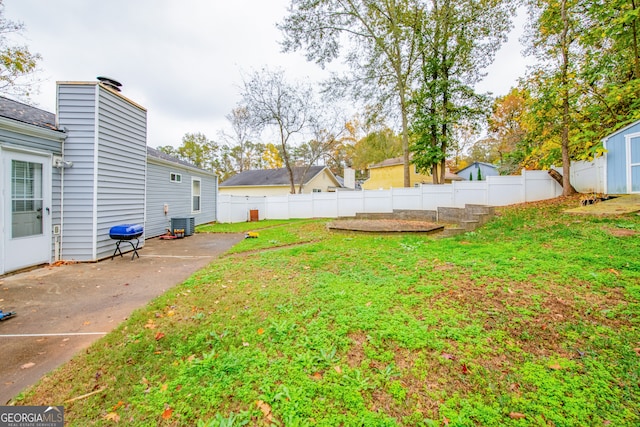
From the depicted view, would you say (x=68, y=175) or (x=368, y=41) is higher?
(x=368, y=41)

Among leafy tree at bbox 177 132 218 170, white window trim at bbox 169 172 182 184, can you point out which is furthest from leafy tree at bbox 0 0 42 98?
leafy tree at bbox 177 132 218 170

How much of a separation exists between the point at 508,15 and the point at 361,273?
14385 mm

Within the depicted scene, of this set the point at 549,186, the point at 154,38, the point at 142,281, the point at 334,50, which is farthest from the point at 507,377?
the point at 334,50

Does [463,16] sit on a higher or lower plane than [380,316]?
higher

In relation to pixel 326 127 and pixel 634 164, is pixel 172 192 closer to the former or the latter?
pixel 326 127

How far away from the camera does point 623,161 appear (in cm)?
791

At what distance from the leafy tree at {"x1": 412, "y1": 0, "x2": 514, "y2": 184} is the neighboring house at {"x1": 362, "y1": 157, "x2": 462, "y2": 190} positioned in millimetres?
10235

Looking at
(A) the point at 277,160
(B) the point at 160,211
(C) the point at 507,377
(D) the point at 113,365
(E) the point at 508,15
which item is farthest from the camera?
(A) the point at 277,160

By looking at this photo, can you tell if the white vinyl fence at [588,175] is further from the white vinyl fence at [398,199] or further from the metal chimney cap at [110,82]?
the metal chimney cap at [110,82]

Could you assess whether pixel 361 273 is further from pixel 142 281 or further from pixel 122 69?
pixel 122 69

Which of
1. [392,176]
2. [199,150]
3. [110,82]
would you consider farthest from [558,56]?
[199,150]

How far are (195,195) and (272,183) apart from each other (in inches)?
444

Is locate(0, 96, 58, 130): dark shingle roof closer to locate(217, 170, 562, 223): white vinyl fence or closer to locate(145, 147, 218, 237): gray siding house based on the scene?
locate(145, 147, 218, 237): gray siding house

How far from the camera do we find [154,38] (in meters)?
9.20
